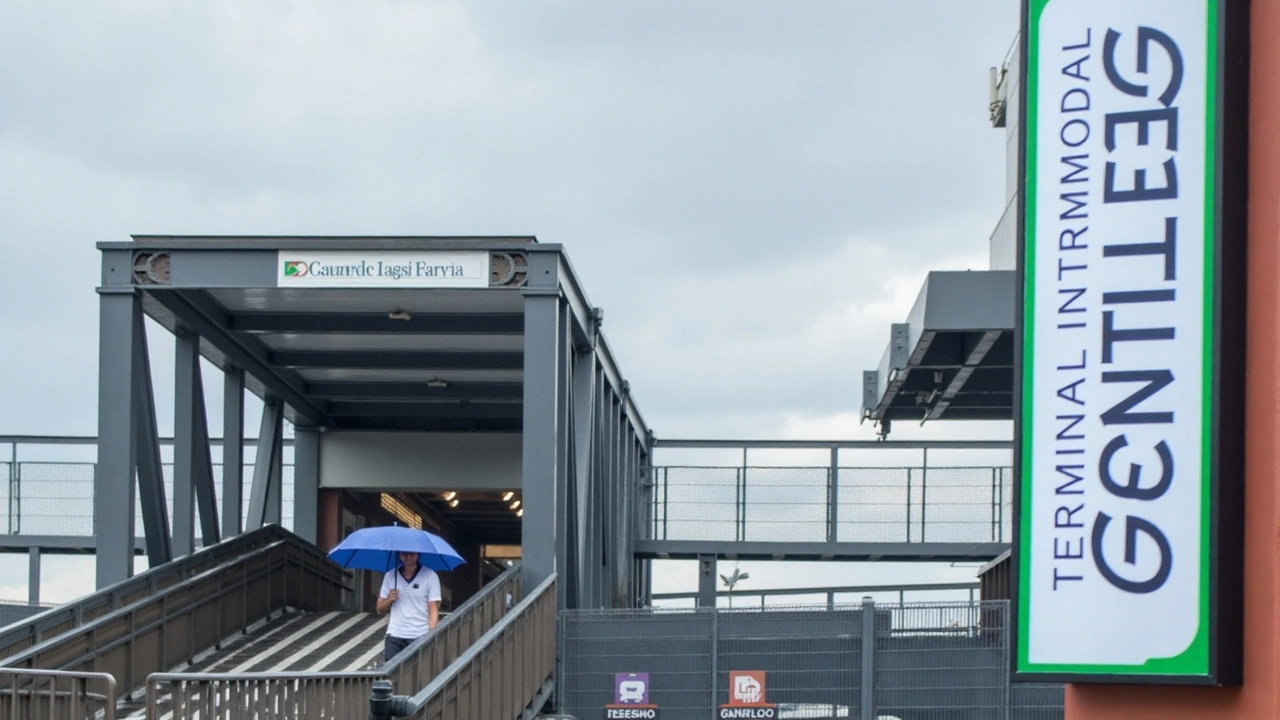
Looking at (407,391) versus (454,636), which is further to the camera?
(407,391)

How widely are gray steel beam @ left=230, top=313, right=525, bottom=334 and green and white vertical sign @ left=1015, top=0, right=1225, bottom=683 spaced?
49.0 feet

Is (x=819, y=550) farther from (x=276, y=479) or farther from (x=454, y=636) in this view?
(x=454, y=636)

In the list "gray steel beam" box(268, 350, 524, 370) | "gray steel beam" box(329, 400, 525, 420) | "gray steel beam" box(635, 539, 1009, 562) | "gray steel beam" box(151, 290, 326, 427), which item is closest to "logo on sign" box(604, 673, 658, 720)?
"gray steel beam" box(151, 290, 326, 427)

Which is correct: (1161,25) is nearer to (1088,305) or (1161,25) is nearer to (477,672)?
(1088,305)

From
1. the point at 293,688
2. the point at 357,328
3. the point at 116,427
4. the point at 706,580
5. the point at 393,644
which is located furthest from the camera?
the point at 706,580

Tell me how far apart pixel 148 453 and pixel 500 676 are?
21.3 feet

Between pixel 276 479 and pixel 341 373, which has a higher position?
pixel 341 373

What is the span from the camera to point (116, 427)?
2131 cm

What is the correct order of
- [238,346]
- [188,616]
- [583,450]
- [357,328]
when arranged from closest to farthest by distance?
[188,616] → [583,450] → [357,328] → [238,346]

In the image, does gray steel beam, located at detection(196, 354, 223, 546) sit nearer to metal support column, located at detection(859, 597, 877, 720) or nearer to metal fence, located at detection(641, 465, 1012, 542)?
metal support column, located at detection(859, 597, 877, 720)

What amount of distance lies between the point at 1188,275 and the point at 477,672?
25.4ft

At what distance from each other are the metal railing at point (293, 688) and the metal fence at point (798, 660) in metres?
5.88

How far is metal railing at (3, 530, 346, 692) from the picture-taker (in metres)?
16.2

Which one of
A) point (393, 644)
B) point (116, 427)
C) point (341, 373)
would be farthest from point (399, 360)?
point (393, 644)
